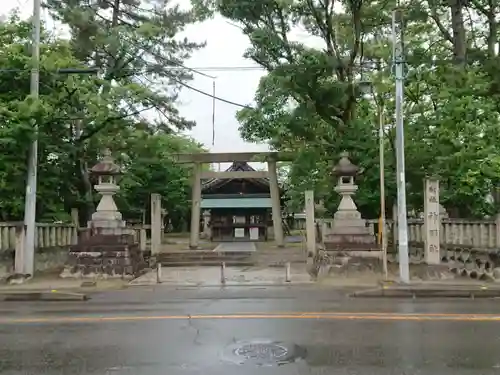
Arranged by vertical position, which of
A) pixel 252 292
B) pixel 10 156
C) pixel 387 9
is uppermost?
pixel 387 9

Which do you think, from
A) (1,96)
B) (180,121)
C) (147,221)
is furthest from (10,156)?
(147,221)

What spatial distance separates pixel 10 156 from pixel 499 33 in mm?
16693

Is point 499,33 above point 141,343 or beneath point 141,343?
above

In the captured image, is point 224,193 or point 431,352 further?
point 224,193

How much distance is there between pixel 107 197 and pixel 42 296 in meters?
5.54

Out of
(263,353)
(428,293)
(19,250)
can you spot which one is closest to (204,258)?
(19,250)

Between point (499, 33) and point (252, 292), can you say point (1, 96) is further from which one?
point (499, 33)

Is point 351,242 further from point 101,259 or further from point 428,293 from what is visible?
point 101,259

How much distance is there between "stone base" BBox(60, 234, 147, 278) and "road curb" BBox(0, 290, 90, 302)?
128 inches

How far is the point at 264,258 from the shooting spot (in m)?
24.0

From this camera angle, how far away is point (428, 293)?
13.0 meters

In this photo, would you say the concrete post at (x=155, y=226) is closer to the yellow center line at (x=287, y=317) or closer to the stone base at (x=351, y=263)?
A: the stone base at (x=351, y=263)

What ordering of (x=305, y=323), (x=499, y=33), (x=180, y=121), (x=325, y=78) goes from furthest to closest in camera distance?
(x=180, y=121) < (x=325, y=78) < (x=499, y=33) < (x=305, y=323)

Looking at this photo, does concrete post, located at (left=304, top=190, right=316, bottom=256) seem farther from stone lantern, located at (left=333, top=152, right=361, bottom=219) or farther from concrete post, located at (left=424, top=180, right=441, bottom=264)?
concrete post, located at (left=424, top=180, right=441, bottom=264)
